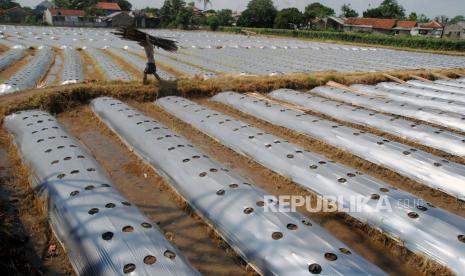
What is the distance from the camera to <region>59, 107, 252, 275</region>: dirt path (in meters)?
4.69

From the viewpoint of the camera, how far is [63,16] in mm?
79938

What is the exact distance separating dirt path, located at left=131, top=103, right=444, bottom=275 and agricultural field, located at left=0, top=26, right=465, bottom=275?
22mm

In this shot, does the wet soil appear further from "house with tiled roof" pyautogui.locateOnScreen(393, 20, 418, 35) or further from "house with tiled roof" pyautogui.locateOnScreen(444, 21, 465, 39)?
"house with tiled roof" pyautogui.locateOnScreen(393, 20, 418, 35)

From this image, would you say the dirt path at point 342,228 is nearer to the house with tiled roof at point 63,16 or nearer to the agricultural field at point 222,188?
the agricultural field at point 222,188

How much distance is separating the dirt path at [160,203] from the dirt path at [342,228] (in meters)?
1.63

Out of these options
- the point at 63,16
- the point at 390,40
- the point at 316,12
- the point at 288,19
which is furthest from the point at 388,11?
the point at 63,16

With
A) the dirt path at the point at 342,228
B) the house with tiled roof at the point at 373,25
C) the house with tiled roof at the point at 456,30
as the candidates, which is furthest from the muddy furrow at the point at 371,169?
the house with tiled roof at the point at 373,25

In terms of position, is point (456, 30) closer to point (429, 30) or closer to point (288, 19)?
point (429, 30)

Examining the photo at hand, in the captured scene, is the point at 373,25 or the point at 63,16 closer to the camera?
the point at 373,25

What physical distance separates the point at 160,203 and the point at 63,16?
287 feet

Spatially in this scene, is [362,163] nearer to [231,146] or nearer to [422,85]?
[231,146]

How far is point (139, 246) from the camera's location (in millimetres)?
4164

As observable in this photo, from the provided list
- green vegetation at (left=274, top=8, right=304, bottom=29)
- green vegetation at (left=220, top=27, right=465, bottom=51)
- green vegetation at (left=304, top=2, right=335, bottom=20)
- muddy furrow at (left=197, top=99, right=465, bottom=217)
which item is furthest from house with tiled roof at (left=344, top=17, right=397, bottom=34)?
muddy furrow at (left=197, top=99, right=465, bottom=217)

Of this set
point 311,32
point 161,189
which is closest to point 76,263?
point 161,189
